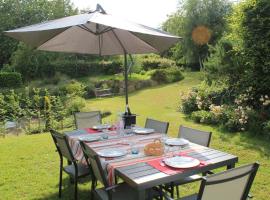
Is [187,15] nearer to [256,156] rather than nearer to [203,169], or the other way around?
[256,156]

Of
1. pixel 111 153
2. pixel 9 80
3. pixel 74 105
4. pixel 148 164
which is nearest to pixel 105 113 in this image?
pixel 74 105

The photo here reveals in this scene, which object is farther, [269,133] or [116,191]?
[269,133]

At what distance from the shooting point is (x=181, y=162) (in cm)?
290

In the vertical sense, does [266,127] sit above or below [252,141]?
above

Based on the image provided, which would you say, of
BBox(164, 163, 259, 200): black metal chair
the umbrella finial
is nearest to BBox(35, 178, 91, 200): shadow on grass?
BBox(164, 163, 259, 200): black metal chair

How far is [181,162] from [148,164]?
12.7 inches

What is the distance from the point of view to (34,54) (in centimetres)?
2400

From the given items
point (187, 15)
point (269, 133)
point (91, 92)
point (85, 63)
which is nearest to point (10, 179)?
point (269, 133)

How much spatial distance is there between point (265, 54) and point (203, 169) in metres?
5.66

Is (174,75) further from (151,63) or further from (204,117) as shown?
(204,117)

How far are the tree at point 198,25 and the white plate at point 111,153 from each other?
18.4 meters

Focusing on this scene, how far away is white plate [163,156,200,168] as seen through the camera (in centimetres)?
282

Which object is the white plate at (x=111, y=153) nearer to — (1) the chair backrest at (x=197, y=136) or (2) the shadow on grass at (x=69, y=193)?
(1) the chair backrest at (x=197, y=136)

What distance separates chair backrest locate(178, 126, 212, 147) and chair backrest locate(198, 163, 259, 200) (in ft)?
3.99
